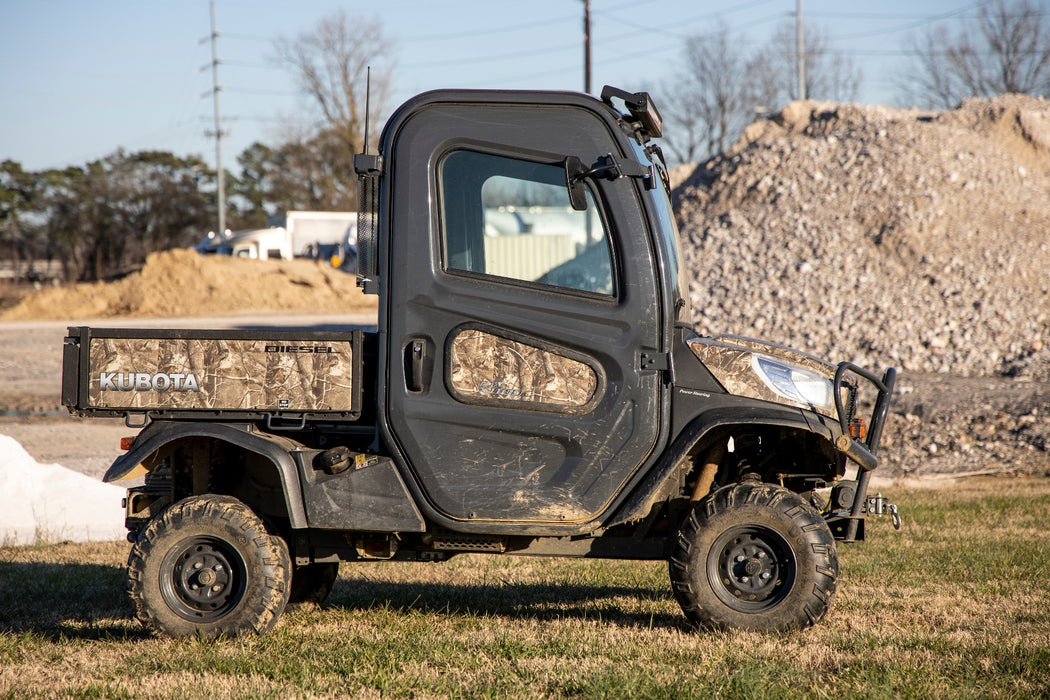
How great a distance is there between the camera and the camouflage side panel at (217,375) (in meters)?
4.84

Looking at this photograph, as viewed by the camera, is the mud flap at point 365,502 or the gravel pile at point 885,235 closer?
the mud flap at point 365,502

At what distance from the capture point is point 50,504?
8453 mm

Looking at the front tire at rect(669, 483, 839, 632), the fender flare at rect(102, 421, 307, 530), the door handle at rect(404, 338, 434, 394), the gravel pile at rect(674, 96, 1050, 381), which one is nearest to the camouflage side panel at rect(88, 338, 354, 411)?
the fender flare at rect(102, 421, 307, 530)

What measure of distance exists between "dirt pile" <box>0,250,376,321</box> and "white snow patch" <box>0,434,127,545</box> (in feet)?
77.3

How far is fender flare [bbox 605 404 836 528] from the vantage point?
4.67 m

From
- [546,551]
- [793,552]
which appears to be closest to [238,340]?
[546,551]

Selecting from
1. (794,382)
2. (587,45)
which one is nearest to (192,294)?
(587,45)

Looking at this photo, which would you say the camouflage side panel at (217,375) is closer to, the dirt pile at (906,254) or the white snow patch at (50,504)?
the white snow patch at (50,504)

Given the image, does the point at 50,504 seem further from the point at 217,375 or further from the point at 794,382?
the point at 794,382

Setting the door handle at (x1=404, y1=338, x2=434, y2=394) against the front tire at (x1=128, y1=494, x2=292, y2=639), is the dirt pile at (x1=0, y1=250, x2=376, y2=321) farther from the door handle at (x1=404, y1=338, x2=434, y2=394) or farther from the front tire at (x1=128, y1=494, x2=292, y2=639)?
the door handle at (x1=404, y1=338, x2=434, y2=394)

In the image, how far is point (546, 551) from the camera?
496 cm

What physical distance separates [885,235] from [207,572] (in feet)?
71.1

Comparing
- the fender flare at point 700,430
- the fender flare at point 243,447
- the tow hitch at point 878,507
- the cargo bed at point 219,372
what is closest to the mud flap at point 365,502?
the fender flare at point 243,447

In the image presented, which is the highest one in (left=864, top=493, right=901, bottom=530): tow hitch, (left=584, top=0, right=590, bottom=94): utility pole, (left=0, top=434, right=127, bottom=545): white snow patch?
(left=584, top=0, right=590, bottom=94): utility pole
